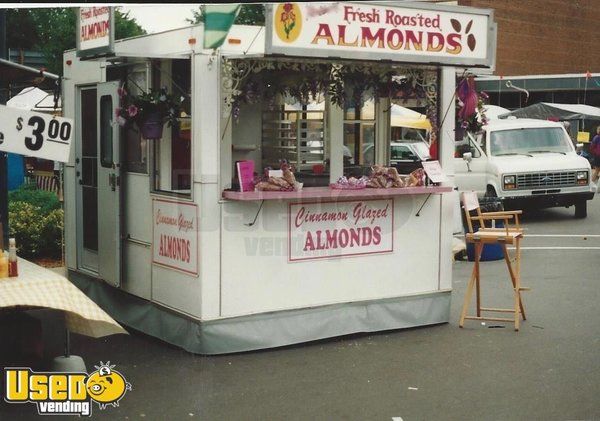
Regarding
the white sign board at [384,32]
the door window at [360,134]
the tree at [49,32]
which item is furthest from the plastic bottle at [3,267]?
the tree at [49,32]

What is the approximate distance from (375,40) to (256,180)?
59.6 inches

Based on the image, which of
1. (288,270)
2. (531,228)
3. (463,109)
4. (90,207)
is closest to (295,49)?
(288,270)

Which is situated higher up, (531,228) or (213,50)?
(213,50)

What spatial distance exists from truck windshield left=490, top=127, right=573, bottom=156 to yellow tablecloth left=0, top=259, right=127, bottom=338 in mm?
12671

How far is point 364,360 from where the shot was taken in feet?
22.7

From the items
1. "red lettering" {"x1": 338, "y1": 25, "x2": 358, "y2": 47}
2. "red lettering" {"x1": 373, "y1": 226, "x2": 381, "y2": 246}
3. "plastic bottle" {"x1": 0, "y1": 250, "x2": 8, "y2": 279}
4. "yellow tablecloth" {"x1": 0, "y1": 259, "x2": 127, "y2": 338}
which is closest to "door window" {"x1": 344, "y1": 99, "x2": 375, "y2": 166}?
"red lettering" {"x1": 373, "y1": 226, "x2": 381, "y2": 246}

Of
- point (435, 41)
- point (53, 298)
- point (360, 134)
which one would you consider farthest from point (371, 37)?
point (53, 298)

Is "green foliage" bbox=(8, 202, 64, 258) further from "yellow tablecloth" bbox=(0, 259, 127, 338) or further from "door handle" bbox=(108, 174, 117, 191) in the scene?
"yellow tablecloth" bbox=(0, 259, 127, 338)

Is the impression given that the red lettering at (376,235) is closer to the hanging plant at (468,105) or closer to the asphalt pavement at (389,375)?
the asphalt pavement at (389,375)

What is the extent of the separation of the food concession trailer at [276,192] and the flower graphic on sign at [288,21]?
0.03ft

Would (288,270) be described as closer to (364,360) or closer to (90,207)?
(364,360)

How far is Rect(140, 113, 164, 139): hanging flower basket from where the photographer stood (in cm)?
721

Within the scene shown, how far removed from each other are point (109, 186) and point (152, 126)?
4.05 feet

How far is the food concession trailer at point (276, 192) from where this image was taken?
6.84 metres
